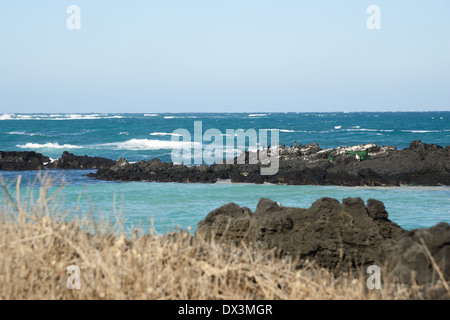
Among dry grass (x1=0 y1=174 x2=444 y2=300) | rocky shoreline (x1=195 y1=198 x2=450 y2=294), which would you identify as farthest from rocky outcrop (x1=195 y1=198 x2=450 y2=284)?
dry grass (x1=0 y1=174 x2=444 y2=300)

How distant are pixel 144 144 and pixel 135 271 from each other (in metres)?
45.1

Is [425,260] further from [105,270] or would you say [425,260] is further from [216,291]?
[105,270]

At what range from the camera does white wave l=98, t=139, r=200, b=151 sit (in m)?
45.6

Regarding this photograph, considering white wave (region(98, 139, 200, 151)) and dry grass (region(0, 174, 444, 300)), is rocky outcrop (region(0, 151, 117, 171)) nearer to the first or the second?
white wave (region(98, 139, 200, 151))

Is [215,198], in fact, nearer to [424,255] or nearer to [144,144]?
[424,255]

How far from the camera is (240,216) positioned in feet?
26.8

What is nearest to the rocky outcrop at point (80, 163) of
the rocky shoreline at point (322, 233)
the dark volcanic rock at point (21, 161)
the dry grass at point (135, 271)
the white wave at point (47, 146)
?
the dark volcanic rock at point (21, 161)

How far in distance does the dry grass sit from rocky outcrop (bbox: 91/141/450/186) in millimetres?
16187

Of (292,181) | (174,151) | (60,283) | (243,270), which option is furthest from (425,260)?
(174,151)

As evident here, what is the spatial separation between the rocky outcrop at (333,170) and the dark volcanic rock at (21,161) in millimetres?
5691

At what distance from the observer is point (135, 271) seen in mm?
4488

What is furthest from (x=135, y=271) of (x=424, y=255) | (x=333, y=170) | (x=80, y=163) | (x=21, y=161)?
(x=21, y=161)
